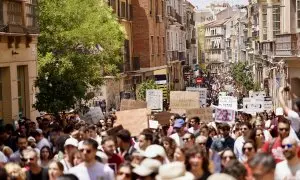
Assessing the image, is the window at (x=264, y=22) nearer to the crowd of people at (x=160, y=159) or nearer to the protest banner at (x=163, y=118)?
the protest banner at (x=163, y=118)

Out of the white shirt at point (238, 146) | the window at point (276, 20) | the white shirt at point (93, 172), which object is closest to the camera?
the white shirt at point (93, 172)

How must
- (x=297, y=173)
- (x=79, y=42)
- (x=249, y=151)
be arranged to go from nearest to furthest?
(x=297, y=173) → (x=249, y=151) → (x=79, y=42)

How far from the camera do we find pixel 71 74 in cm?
3002

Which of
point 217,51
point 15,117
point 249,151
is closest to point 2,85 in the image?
point 15,117

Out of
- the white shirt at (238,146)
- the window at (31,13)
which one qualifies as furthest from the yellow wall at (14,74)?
the white shirt at (238,146)

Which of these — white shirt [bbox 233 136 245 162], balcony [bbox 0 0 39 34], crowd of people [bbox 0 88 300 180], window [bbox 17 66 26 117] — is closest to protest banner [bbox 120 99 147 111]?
balcony [bbox 0 0 39 34]

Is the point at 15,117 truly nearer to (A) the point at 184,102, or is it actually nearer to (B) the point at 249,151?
(A) the point at 184,102

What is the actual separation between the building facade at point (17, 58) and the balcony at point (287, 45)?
10.6m

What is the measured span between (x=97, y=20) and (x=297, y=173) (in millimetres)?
23240

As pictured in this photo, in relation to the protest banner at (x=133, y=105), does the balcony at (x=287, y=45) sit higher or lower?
higher

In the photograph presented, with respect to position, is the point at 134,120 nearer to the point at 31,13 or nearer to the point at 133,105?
the point at 133,105

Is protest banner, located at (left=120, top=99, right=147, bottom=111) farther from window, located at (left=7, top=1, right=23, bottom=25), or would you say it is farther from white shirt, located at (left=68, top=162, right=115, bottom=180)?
white shirt, located at (left=68, top=162, right=115, bottom=180)

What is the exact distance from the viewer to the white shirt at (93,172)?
10.3 m

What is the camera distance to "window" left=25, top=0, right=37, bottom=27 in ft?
90.2
